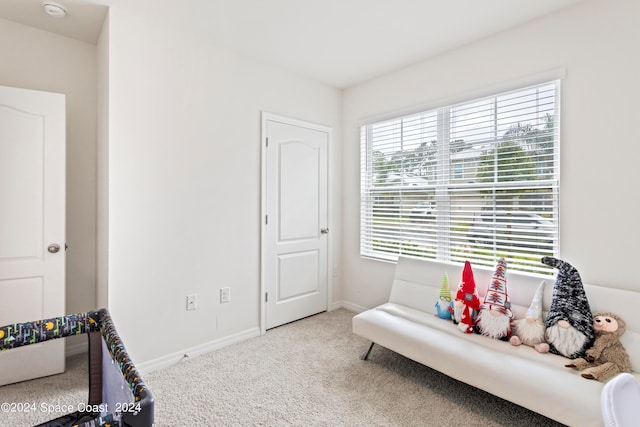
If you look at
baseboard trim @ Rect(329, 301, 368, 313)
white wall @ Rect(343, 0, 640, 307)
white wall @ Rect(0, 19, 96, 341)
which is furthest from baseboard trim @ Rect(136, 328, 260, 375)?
white wall @ Rect(343, 0, 640, 307)

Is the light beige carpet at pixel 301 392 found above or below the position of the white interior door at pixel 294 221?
below

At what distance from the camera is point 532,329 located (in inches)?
76.4

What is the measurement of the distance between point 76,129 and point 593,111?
3.73 meters

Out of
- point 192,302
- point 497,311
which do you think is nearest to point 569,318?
point 497,311

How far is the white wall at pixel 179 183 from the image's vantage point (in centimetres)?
221

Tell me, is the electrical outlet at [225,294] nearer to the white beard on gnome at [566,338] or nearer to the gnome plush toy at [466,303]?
the gnome plush toy at [466,303]

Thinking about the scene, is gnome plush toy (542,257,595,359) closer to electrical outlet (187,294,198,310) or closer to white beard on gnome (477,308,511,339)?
white beard on gnome (477,308,511,339)

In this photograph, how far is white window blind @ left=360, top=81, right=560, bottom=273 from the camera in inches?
89.8

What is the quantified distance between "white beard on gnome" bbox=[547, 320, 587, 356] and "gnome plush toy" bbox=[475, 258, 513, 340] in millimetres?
240

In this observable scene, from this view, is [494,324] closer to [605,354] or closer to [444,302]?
[444,302]

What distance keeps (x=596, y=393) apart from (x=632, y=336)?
1.75ft

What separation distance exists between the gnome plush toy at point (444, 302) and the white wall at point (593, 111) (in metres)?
0.79

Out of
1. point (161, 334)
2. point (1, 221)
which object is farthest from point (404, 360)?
point (1, 221)

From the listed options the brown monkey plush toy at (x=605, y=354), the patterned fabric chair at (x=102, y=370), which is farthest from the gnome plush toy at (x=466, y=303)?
the patterned fabric chair at (x=102, y=370)
